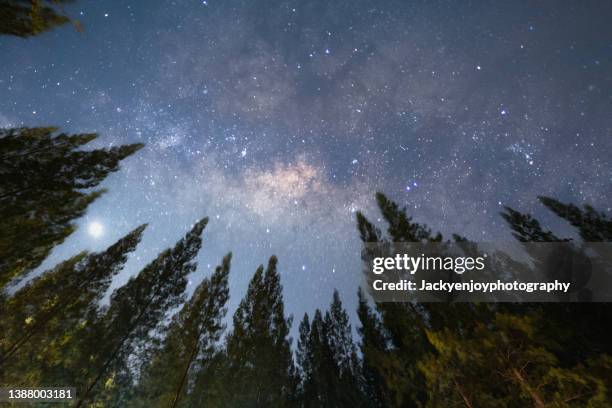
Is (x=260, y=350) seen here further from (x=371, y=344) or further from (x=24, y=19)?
(x=24, y=19)

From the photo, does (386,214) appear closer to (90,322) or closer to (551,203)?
(551,203)

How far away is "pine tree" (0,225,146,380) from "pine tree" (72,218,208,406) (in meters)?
1.47

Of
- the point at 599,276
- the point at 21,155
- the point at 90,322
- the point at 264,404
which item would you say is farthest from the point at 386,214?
the point at 90,322

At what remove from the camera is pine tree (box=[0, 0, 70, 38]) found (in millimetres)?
7102

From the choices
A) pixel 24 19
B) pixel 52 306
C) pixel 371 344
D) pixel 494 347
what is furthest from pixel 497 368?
pixel 52 306

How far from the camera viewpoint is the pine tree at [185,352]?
16281 mm

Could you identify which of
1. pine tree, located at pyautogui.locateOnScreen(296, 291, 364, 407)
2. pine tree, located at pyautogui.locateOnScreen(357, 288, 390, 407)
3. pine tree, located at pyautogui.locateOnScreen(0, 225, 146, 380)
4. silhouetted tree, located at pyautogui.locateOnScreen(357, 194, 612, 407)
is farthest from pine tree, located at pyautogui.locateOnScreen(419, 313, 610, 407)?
pine tree, located at pyautogui.locateOnScreen(0, 225, 146, 380)

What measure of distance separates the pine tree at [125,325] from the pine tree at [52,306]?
4.81 feet

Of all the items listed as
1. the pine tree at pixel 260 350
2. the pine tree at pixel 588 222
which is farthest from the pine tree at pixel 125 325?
Result: the pine tree at pixel 588 222

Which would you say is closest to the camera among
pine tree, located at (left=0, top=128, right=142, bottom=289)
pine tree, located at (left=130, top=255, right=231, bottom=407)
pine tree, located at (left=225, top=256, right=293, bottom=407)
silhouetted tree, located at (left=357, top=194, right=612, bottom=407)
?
silhouetted tree, located at (left=357, top=194, right=612, bottom=407)

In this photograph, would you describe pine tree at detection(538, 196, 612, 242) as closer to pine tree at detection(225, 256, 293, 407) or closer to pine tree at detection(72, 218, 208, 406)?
pine tree at detection(225, 256, 293, 407)

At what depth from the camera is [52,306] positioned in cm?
1900

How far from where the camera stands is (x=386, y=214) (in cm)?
1803

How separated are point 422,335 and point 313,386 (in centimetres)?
1897
